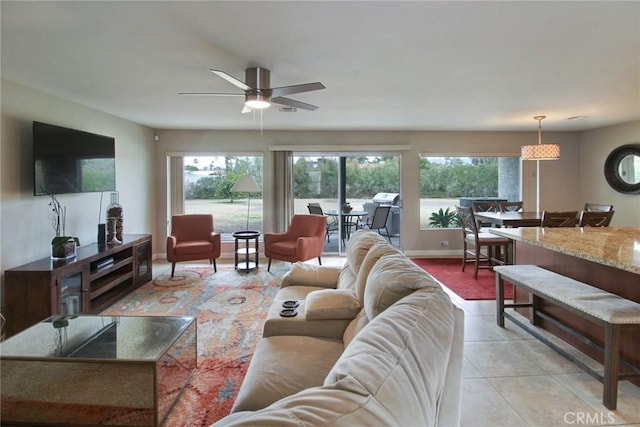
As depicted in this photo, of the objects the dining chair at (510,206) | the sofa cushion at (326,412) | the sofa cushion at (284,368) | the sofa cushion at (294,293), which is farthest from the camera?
the dining chair at (510,206)

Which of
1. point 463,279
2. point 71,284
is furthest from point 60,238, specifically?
point 463,279

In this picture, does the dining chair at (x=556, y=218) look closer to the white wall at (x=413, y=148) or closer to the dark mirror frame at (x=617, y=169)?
the white wall at (x=413, y=148)

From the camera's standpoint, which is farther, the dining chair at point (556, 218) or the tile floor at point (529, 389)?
the dining chair at point (556, 218)

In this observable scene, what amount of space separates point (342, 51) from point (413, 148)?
13.5 ft

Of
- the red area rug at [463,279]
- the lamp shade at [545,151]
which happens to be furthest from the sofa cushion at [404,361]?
the lamp shade at [545,151]

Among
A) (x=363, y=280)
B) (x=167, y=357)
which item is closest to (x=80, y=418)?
(x=167, y=357)

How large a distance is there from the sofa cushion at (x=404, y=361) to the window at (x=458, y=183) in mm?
5543

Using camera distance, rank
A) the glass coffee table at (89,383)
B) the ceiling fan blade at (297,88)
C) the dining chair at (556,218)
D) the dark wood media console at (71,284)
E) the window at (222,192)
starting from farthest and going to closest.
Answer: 1. the window at (222,192)
2. the dining chair at (556,218)
3. the dark wood media console at (71,284)
4. the ceiling fan blade at (297,88)
5. the glass coffee table at (89,383)

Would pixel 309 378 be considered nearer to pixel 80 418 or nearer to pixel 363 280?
pixel 363 280

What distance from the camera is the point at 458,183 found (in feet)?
22.0

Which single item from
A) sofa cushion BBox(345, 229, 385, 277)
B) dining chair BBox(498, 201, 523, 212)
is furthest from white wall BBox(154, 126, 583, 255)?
sofa cushion BBox(345, 229, 385, 277)

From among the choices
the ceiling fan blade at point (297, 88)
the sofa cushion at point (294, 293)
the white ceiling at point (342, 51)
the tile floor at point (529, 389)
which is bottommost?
the tile floor at point (529, 389)

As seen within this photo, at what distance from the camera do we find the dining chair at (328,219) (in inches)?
252

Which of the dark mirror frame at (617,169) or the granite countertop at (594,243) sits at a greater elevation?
the dark mirror frame at (617,169)
